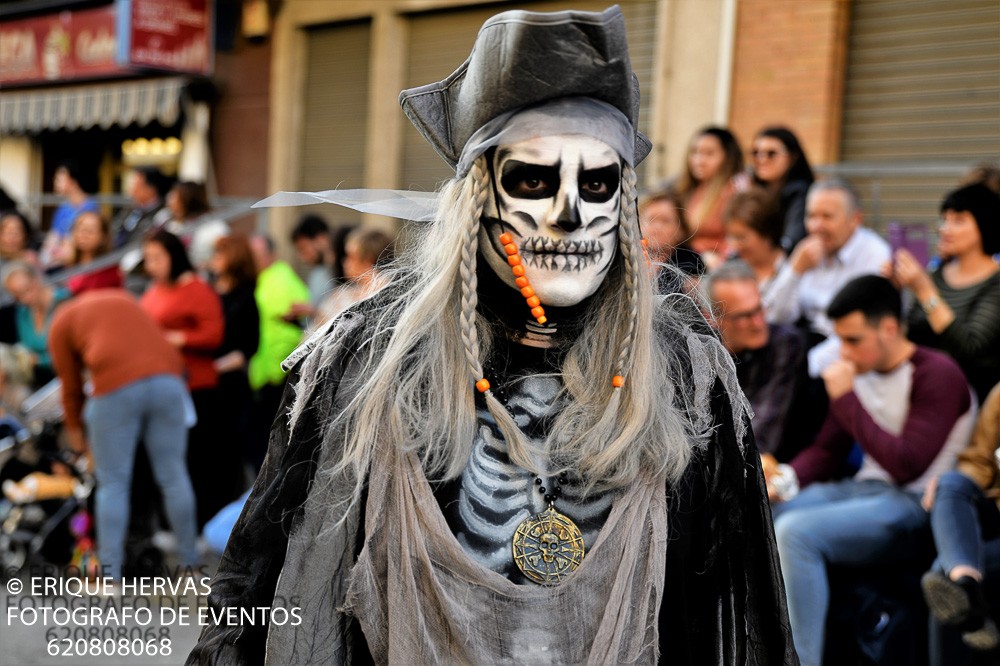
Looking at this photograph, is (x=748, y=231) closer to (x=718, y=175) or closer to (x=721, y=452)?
(x=718, y=175)

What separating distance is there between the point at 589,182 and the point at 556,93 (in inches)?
7.5

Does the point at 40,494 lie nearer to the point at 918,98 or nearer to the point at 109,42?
the point at 918,98

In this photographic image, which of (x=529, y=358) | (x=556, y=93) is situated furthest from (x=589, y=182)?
(x=529, y=358)

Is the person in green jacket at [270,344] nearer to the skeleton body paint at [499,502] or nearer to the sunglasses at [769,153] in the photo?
the sunglasses at [769,153]

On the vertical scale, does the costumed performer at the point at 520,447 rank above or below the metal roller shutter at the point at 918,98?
below

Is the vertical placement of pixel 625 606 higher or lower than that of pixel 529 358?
lower

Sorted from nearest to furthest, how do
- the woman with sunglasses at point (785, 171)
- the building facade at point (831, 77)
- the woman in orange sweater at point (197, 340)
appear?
1. the woman with sunglasses at point (785, 171)
2. the woman in orange sweater at point (197, 340)
3. the building facade at point (831, 77)

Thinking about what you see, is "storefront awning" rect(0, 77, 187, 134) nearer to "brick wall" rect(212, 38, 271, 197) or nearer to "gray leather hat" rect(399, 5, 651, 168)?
"brick wall" rect(212, 38, 271, 197)

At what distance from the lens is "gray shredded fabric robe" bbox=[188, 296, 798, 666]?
2.08 meters

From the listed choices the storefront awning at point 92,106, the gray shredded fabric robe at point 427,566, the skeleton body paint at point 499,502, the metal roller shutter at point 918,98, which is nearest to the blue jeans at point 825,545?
the gray shredded fabric robe at point 427,566

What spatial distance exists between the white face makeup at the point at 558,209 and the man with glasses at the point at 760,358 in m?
2.71

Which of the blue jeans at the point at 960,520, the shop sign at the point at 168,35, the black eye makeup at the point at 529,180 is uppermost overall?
the shop sign at the point at 168,35

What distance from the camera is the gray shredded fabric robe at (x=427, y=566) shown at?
208 centimetres

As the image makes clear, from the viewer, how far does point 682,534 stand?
7.36 feet
